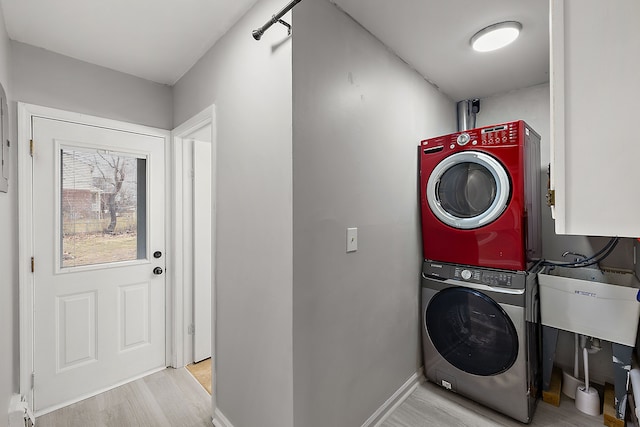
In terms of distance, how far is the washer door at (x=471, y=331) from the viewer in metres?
1.82

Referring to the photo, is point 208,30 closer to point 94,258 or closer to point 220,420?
point 94,258

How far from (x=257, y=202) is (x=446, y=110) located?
6.85 ft

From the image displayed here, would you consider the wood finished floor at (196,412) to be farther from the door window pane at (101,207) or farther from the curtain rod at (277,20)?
the curtain rod at (277,20)

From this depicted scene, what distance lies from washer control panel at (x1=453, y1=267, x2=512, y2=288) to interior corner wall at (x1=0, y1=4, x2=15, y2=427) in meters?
2.60

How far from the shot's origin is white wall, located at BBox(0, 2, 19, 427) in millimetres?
1432

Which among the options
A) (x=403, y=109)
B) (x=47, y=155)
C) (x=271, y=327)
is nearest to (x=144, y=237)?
(x=47, y=155)

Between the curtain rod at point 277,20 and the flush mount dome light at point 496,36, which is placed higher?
the flush mount dome light at point 496,36

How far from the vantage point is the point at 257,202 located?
4.95 ft

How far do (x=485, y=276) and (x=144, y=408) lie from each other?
8.14 feet

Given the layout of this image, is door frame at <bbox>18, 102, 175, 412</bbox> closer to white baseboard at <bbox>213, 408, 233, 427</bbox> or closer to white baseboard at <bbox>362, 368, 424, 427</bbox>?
white baseboard at <bbox>213, 408, 233, 427</bbox>

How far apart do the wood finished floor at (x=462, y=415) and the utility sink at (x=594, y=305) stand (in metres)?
0.59

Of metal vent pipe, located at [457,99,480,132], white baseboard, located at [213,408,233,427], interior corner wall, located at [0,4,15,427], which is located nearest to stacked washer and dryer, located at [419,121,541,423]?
metal vent pipe, located at [457,99,480,132]

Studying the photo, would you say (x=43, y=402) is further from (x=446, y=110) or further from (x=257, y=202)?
(x=446, y=110)

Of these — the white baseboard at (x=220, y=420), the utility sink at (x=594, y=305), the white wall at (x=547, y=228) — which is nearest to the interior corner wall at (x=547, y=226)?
the white wall at (x=547, y=228)
